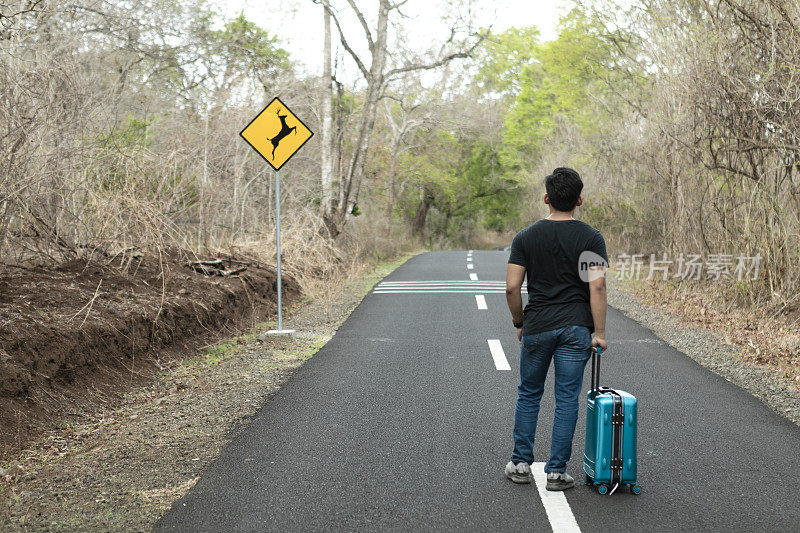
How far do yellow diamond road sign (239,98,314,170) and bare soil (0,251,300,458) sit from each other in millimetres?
2074

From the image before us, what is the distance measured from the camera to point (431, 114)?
3406cm

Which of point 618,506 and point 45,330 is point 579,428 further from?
point 45,330

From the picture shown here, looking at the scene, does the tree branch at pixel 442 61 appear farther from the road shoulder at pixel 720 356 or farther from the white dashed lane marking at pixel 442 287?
the road shoulder at pixel 720 356

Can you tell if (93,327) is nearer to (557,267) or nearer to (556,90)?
(557,267)

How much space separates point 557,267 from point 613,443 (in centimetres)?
110

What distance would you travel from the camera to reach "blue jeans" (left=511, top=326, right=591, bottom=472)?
418 cm

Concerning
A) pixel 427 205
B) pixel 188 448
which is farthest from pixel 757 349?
pixel 427 205

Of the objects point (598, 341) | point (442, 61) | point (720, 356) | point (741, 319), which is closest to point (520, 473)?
point (598, 341)

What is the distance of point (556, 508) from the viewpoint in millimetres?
3926

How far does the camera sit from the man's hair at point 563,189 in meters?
4.10

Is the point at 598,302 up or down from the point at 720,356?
up

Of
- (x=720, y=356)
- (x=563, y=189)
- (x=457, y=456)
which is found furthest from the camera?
(x=720, y=356)

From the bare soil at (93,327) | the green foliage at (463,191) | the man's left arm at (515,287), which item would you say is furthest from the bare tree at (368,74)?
the green foliage at (463,191)

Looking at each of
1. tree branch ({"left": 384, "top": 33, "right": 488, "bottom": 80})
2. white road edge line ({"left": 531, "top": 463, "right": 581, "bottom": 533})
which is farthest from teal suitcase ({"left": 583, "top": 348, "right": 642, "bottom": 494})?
tree branch ({"left": 384, "top": 33, "right": 488, "bottom": 80})
